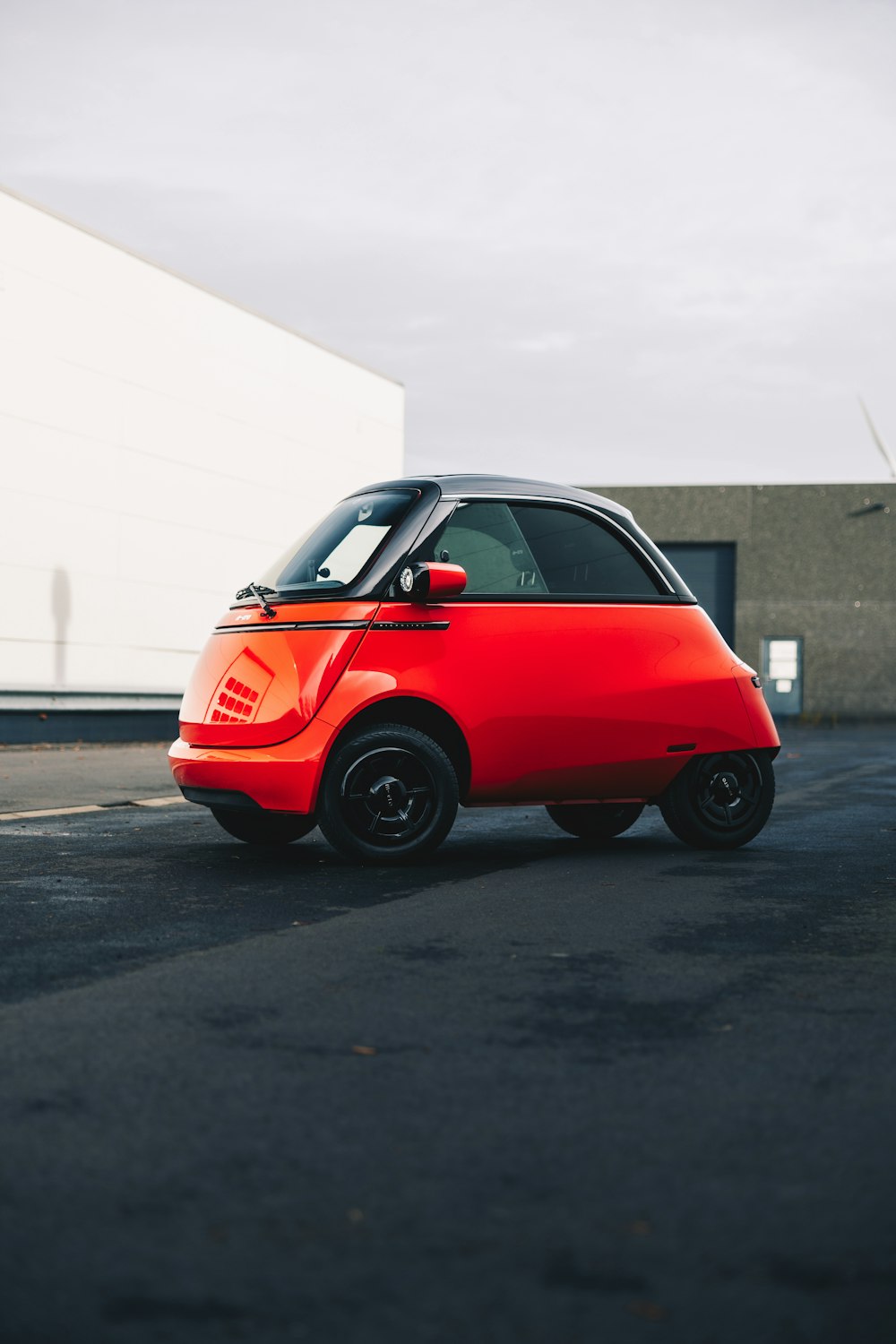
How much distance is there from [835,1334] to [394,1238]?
0.75 m

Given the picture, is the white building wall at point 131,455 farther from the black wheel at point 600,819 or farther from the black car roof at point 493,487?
the black car roof at point 493,487

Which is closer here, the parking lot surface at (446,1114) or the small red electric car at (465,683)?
the parking lot surface at (446,1114)

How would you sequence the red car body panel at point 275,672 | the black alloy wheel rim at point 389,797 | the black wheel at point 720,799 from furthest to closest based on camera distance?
1. the black wheel at point 720,799
2. the black alloy wheel rim at point 389,797
3. the red car body panel at point 275,672

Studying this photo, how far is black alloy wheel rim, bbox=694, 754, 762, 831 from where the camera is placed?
8383 millimetres

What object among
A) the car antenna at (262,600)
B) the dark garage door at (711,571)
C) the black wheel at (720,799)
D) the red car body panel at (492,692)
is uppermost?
the dark garage door at (711,571)

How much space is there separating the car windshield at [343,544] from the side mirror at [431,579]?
0.29 metres

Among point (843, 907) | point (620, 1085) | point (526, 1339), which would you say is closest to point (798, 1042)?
point (620, 1085)

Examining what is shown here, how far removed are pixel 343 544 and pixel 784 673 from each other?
40.2 meters

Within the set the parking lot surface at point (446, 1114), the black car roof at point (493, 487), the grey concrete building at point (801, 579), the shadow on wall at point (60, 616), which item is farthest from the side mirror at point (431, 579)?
the grey concrete building at point (801, 579)

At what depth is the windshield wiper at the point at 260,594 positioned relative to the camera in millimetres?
7699

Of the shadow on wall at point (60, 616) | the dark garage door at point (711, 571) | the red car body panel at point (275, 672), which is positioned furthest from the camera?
the dark garage door at point (711, 571)

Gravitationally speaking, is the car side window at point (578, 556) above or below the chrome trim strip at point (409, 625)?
above

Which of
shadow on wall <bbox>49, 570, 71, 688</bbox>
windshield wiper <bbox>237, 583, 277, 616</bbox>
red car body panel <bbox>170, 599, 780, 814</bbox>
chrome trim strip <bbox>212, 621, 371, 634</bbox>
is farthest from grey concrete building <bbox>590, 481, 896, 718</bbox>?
chrome trim strip <bbox>212, 621, 371, 634</bbox>

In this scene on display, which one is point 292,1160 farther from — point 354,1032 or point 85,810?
point 85,810
